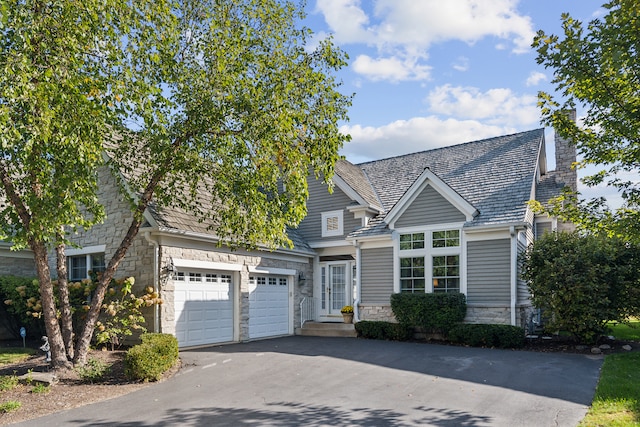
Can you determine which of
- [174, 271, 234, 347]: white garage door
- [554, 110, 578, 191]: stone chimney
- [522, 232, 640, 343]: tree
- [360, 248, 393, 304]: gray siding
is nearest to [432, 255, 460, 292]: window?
[360, 248, 393, 304]: gray siding

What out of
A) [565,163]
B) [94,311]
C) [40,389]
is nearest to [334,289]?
[94,311]

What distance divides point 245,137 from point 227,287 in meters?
5.62

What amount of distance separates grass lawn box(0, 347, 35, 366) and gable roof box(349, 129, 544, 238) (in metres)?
9.91

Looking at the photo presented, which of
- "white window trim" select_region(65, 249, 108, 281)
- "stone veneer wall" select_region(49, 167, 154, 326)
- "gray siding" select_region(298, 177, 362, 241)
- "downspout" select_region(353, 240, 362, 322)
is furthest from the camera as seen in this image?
"gray siding" select_region(298, 177, 362, 241)

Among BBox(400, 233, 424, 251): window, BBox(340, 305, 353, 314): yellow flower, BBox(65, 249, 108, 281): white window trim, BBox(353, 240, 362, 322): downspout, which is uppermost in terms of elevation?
BBox(400, 233, 424, 251): window

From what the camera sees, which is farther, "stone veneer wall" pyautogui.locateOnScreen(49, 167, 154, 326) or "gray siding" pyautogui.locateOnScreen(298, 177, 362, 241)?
"gray siding" pyautogui.locateOnScreen(298, 177, 362, 241)

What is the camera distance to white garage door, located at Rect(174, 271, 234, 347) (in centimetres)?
1259

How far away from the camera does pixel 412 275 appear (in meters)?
15.5

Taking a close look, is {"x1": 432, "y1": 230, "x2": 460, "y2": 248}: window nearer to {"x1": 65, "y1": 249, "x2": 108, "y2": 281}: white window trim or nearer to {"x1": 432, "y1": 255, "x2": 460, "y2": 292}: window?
{"x1": 432, "y1": 255, "x2": 460, "y2": 292}: window

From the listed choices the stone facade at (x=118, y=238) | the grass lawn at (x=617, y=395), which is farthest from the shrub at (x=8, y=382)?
the grass lawn at (x=617, y=395)

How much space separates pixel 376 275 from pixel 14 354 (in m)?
10.4

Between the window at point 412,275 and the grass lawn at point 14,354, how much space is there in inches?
412

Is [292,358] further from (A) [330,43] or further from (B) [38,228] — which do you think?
(A) [330,43]

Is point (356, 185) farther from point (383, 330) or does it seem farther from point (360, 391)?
point (360, 391)
